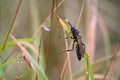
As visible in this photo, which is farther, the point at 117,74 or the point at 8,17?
the point at 8,17

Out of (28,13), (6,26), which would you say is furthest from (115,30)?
(6,26)

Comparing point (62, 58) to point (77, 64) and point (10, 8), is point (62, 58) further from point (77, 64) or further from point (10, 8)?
point (10, 8)

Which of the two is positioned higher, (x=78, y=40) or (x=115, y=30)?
(x=78, y=40)

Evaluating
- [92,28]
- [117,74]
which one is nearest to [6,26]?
[92,28]

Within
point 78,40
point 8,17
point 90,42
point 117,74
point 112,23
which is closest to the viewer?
point 78,40

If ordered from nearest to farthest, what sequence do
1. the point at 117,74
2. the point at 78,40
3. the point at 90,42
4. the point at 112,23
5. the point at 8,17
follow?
the point at 78,40, the point at 90,42, the point at 117,74, the point at 8,17, the point at 112,23

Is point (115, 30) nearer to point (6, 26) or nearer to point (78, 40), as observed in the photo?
point (6, 26)

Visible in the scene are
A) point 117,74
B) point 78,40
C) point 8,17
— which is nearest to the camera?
point 78,40

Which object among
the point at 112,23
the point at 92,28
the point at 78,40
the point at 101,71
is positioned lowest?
the point at 101,71

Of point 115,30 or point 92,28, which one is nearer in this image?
point 92,28

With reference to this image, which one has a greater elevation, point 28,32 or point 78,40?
point 78,40
